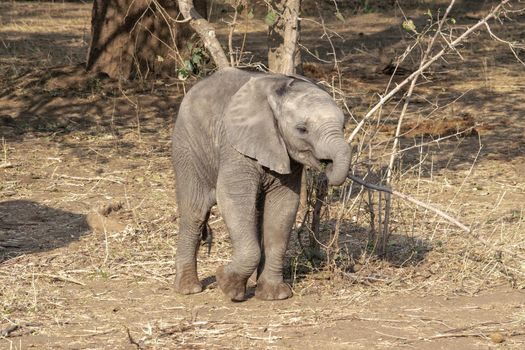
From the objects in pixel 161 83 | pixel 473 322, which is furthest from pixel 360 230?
pixel 161 83

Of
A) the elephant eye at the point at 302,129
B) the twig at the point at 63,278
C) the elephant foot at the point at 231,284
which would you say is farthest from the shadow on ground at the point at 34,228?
the elephant eye at the point at 302,129

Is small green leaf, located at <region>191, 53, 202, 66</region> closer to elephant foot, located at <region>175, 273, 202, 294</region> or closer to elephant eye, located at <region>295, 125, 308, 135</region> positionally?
elephant foot, located at <region>175, 273, 202, 294</region>

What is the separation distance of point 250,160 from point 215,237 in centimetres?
206

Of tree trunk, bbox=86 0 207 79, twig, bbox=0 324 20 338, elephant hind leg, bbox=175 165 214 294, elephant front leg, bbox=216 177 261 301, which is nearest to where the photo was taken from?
twig, bbox=0 324 20 338

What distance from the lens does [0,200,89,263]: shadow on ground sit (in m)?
8.62

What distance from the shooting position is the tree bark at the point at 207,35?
8.34 metres

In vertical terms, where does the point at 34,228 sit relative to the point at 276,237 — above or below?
below

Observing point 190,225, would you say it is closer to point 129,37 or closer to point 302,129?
point 302,129

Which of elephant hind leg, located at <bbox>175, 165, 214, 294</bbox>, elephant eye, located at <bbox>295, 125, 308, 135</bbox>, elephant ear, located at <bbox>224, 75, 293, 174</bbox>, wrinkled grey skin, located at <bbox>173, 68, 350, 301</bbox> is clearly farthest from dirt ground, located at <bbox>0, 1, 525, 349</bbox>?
elephant eye, located at <bbox>295, 125, 308, 135</bbox>

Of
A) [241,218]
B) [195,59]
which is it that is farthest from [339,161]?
[195,59]

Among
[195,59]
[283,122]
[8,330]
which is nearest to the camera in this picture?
[8,330]

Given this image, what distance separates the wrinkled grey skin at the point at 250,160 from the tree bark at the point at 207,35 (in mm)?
1063

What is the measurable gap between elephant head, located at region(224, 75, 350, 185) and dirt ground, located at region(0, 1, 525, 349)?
857mm

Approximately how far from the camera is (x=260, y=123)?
269 inches
